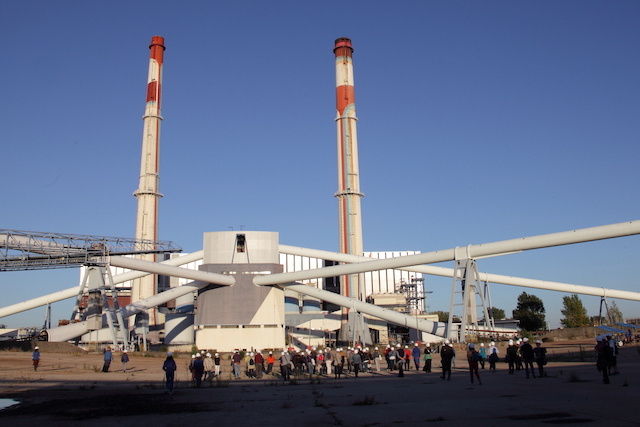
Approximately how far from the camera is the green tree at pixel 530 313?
307 ft

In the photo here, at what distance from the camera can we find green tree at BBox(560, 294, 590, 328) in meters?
94.8

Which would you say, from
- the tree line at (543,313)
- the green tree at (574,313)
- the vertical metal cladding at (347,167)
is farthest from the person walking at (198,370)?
the green tree at (574,313)

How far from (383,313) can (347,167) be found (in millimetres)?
24594

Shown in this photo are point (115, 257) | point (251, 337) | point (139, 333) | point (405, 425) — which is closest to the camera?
point (405, 425)

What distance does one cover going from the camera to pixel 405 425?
10836mm

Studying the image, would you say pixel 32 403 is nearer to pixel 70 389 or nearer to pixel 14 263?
pixel 70 389

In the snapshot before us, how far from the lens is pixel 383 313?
51.5 m

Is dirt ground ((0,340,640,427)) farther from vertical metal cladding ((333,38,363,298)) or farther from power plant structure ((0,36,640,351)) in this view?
vertical metal cladding ((333,38,363,298))

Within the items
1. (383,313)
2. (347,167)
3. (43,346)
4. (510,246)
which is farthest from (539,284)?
(43,346)

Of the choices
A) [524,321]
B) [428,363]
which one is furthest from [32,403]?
[524,321]

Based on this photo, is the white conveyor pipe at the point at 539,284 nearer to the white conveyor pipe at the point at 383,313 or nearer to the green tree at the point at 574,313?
the white conveyor pipe at the point at 383,313

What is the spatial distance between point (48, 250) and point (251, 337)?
832 inches

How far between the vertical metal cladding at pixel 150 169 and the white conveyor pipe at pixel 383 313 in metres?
22.1

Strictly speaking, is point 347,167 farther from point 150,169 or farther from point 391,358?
point 391,358
